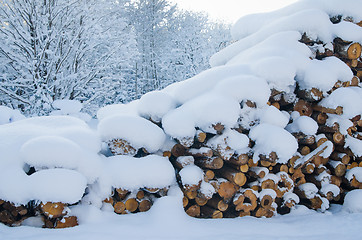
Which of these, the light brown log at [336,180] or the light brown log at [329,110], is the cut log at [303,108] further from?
the light brown log at [336,180]

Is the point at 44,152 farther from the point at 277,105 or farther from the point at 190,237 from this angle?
the point at 277,105

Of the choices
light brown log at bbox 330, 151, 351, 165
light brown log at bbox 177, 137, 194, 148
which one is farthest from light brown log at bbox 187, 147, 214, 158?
light brown log at bbox 330, 151, 351, 165

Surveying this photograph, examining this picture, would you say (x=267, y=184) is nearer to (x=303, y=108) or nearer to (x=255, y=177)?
(x=255, y=177)

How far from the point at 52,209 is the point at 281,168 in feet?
7.11

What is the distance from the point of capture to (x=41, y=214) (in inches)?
80.2

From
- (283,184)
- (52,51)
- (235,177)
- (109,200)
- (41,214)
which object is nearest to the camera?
(41,214)

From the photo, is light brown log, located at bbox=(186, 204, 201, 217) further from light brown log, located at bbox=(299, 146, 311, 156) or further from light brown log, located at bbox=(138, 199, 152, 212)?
light brown log, located at bbox=(299, 146, 311, 156)

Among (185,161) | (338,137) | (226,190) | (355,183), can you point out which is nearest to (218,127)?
(185,161)

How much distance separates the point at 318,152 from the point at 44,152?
2.62 metres

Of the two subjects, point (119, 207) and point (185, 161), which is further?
point (185, 161)

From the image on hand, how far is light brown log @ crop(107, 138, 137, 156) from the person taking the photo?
246 centimetres

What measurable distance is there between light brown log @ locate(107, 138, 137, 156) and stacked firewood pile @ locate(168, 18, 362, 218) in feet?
1.26

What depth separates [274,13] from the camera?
3877 mm

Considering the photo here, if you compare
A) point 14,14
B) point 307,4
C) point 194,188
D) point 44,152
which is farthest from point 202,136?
point 14,14
